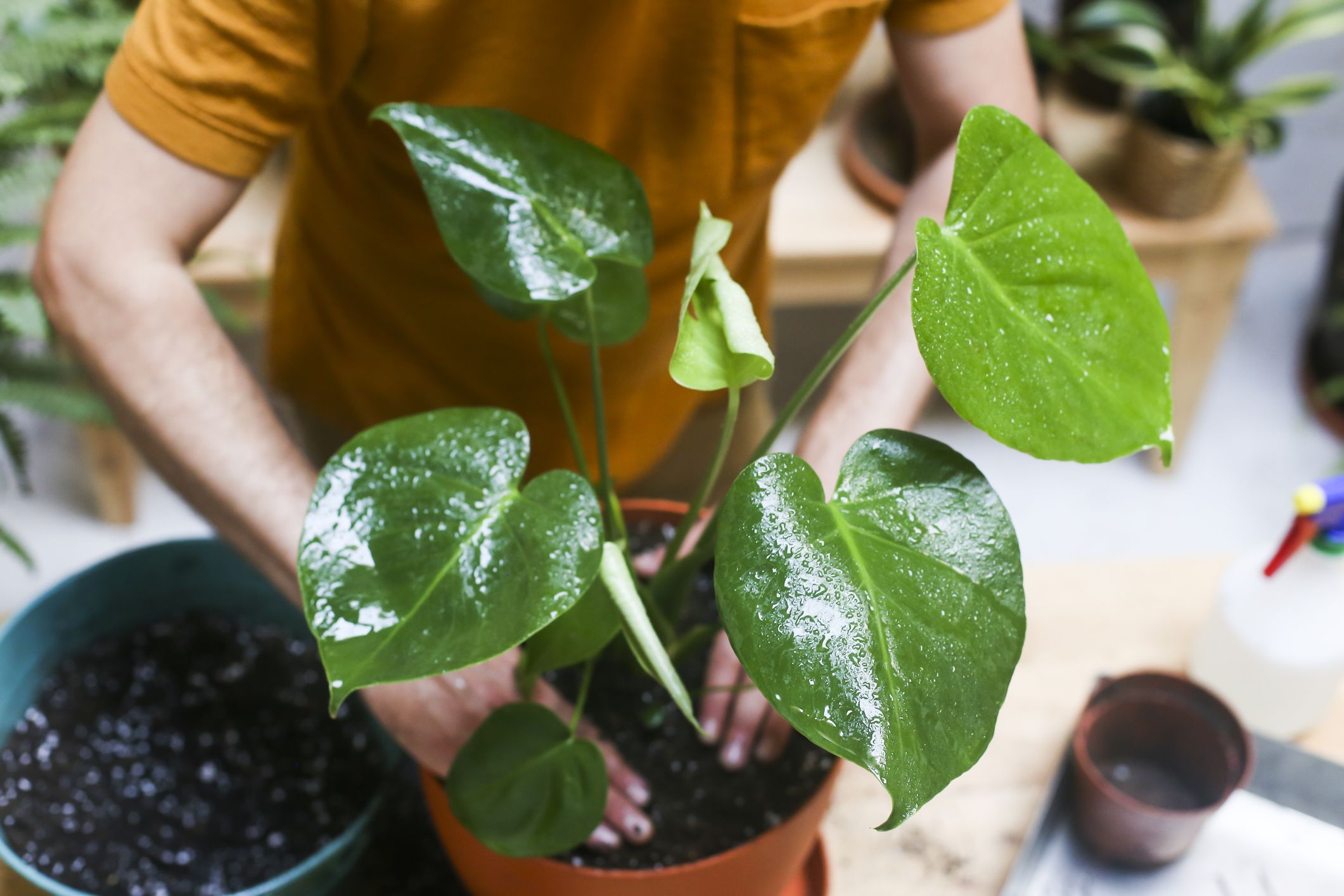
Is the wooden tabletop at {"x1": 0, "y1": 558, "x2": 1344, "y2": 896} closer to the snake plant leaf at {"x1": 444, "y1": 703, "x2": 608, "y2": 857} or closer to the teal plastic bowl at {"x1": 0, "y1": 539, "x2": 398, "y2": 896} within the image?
the teal plastic bowl at {"x1": 0, "y1": 539, "x2": 398, "y2": 896}

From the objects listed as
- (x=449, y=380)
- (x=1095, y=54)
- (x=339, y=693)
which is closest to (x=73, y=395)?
(x=449, y=380)

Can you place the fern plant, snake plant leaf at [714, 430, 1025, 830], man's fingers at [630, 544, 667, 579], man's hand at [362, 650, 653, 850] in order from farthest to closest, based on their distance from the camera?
the fern plant, man's fingers at [630, 544, 667, 579], man's hand at [362, 650, 653, 850], snake plant leaf at [714, 430, 1025, 830]

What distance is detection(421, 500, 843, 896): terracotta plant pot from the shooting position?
22.5 inches

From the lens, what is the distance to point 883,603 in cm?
41

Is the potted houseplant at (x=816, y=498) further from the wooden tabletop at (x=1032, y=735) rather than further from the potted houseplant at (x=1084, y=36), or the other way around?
the potted houseplant at (x=1084, y=36)

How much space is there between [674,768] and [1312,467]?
1.66 meters

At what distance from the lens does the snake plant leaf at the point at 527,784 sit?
0.54m

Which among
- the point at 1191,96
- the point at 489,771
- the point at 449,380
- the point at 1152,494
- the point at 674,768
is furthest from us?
the point at 1152,494

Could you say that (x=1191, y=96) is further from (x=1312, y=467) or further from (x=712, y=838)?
(x=712, y=838)

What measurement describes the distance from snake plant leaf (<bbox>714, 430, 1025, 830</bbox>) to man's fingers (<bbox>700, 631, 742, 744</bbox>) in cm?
28

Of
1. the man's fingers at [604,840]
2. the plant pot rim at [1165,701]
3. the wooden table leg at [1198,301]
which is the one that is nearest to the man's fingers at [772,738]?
the man's fingers at [604,840]

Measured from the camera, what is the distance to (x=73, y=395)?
1323 millimetres

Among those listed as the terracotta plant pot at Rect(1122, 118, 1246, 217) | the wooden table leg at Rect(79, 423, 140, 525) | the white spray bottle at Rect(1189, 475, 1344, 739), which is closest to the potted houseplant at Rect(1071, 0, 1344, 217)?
the terracotta plant pot at Rect(1122, 118, 1246, 217)

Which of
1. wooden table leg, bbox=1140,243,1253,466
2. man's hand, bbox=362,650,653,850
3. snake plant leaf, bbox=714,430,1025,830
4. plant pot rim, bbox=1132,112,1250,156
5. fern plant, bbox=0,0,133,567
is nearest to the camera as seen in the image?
snake plant leaf, bbox=714,430,1025,830
